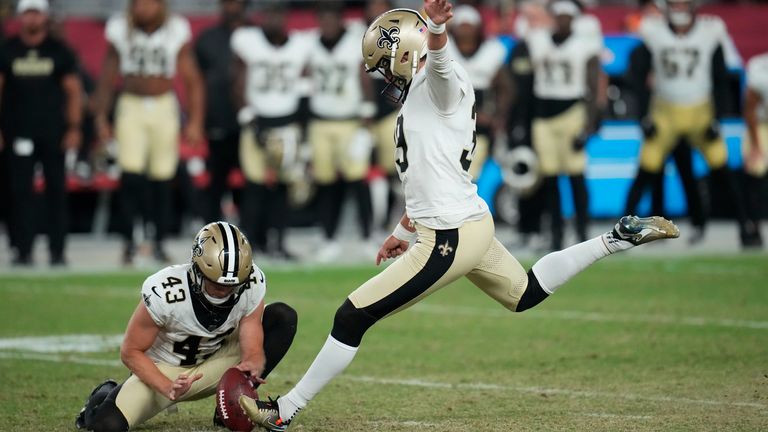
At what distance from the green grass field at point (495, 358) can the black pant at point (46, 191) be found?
87 centimetres

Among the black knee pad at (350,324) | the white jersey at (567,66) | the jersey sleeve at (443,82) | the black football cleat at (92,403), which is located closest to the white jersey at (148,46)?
the white jersey at (567,66)

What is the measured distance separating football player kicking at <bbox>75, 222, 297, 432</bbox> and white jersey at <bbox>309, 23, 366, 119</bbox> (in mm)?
7792

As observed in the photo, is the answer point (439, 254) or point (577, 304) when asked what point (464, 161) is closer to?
point (439, 254)

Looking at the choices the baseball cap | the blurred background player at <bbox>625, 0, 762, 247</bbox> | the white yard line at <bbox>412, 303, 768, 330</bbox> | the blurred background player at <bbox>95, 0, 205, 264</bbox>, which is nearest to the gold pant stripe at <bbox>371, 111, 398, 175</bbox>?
the blurred background player at <bbox>95, 0, 205, 264</bbox>

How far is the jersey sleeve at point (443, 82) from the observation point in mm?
5484

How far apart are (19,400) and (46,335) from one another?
2264 mm

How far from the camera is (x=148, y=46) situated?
12.6 metres

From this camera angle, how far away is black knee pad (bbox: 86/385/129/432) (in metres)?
5.69

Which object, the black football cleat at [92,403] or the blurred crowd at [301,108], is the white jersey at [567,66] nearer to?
the blurred crowd at [301,108]

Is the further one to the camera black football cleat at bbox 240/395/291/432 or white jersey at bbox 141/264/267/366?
white jersey at bbox 141/264/267/366

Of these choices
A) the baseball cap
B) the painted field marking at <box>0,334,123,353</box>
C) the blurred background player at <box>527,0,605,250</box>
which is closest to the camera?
the painted field marking at <box>0,334,123,353</box>

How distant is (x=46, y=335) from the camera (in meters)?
8.79

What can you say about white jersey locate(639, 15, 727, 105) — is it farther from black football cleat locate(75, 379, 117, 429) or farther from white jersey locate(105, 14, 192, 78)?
black football cleat locate(75, 379, 117, 429)

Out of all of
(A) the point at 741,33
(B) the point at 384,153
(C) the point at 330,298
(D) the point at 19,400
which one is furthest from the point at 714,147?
(D) the point at 19,400
